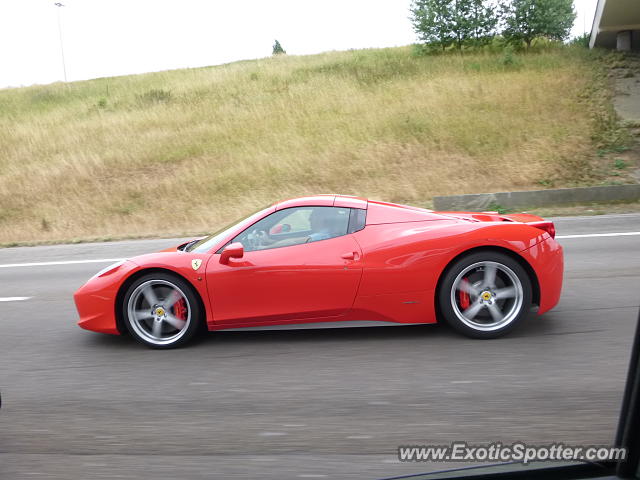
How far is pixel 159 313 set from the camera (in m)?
5.00

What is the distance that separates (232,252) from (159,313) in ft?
2.76

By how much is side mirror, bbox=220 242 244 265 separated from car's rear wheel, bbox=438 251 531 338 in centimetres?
157

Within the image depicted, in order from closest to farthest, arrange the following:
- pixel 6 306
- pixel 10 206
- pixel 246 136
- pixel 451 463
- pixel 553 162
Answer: pixel 451 463, pixel 6 306, pixel 553 162, pixel 10 206, pixel 246 136

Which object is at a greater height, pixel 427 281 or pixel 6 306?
pixel 427 281

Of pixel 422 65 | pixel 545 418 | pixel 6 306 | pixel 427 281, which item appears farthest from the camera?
pixel 422 65

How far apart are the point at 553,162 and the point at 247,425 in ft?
52.0

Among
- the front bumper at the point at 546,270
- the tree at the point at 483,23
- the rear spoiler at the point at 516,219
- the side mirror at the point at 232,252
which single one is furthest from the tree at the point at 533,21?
the side mirror at the point at 232,252

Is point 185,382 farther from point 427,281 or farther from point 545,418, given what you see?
point 545,418

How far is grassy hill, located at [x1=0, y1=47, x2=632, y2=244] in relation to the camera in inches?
671

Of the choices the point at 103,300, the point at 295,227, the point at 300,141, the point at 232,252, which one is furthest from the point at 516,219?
the point at 300,141

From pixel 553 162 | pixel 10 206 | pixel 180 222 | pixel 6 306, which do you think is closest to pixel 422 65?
pixel 553 162

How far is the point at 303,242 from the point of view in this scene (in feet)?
15.9

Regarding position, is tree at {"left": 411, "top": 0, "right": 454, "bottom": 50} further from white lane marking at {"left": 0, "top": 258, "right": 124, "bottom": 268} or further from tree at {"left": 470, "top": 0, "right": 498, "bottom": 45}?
white lane marking at {"left": 0, "top": 258, "right": 124, "bottom": 268}

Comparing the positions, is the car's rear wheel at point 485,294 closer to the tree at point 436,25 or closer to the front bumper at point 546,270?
the front bumper at point 546,270
